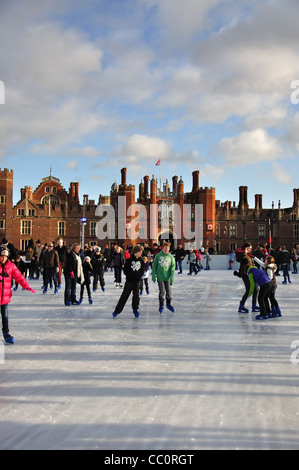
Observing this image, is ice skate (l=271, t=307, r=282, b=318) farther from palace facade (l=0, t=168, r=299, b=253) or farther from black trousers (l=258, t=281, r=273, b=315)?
palace facade (l=0, t=168, r=299, b=253)

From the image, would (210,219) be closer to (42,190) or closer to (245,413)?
(42,190)

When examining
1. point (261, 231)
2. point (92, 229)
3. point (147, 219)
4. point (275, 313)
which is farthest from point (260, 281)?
point (261, 231)

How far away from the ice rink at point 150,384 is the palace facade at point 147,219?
130ft

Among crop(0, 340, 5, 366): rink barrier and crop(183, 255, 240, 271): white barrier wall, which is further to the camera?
crop(183, 255, 240, 271): white barrier wall

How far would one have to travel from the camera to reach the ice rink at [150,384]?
3000 millimetres

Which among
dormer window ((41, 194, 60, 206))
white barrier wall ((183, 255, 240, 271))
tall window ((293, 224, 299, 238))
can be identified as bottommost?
white barrier wall ((183, 255, 240, 271))

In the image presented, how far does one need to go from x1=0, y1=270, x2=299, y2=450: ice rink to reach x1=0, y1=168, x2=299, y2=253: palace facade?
3950cm

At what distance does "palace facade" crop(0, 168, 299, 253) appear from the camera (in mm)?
46688

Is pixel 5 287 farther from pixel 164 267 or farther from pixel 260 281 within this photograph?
pixel 260 281

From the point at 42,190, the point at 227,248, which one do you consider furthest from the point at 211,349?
the point at 42,190

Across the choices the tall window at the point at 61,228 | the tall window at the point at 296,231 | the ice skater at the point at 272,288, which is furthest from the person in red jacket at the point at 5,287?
the tall window at the point at 296,231

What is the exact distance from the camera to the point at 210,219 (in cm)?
4794

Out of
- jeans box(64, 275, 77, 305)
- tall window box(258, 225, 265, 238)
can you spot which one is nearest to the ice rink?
jeans box(64, 275, 77, 305)

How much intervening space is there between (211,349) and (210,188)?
4348 centimetres
